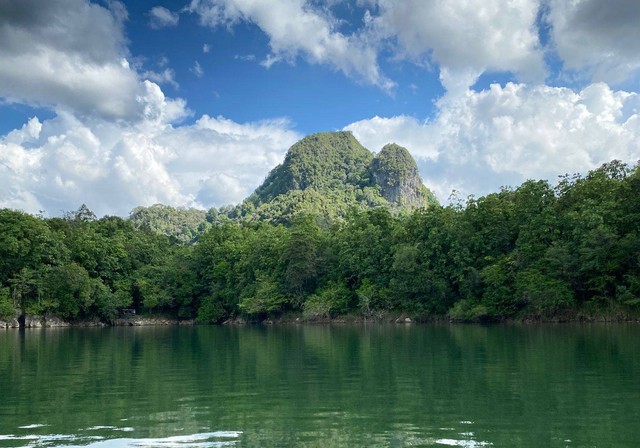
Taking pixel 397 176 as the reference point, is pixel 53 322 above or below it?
below

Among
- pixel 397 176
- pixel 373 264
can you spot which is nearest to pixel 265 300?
pixel 373 264

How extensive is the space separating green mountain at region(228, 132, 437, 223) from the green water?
129203mm

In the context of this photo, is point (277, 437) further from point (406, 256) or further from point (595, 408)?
point (406, 256)

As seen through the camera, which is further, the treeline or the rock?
the rock

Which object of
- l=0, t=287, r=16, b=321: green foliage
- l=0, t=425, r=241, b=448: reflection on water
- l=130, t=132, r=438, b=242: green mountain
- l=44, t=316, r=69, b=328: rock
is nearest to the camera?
l=0, t=425, r=241, b=448: reflection on water

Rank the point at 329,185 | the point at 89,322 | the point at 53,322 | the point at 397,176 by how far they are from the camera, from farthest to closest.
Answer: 1. the point at 329,185
2. the point at 397,176
3. the point at 89,322
4. the point at 53,322

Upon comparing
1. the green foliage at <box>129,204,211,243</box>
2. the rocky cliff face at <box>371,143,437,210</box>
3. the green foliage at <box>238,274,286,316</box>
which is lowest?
the green foliage at <box>238,274,286,316</box>

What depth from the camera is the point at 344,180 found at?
595ft

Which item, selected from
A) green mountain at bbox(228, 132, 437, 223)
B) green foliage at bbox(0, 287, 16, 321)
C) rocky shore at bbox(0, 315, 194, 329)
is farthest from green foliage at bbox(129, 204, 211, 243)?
green foliage at bbox(0, 287, 16, 321)

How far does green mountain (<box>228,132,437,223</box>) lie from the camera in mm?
165750

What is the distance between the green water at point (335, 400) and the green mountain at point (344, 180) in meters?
129

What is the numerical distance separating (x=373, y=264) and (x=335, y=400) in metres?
55.6

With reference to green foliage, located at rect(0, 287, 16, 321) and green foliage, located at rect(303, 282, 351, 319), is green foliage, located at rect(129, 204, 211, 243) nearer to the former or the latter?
green foliage, located at rect(0, 287, 16, 321)

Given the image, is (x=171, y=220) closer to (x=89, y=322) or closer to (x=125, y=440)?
(x=89, y=322)
